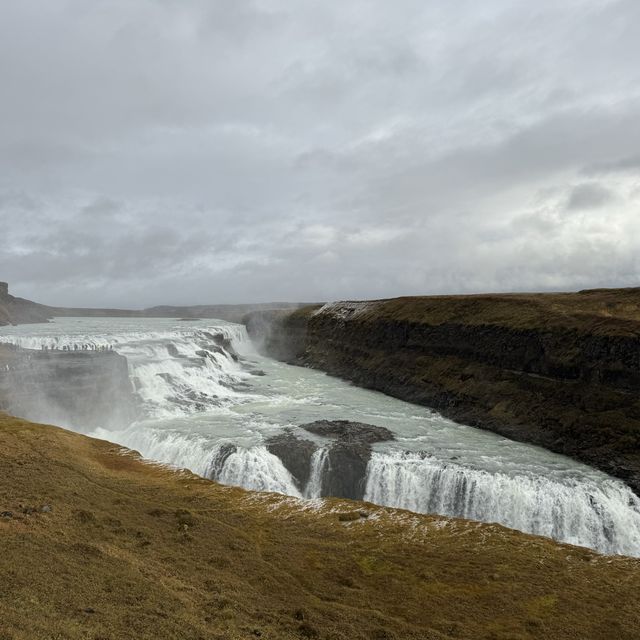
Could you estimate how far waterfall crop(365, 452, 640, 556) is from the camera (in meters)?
20.1

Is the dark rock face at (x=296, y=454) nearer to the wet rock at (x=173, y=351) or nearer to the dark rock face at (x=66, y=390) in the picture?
the dark rock face at (x=66, y=390)

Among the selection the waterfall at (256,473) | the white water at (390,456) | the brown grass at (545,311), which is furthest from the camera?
the brown grass at (545,311)

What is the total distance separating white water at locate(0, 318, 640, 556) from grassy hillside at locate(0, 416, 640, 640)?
420cm

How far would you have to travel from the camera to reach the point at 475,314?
42750 mm

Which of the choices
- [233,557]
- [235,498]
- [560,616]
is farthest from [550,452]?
[233,557]

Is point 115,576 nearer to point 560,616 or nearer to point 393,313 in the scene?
point 560,616

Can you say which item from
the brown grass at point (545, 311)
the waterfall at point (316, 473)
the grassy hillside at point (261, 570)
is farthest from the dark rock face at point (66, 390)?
the brown grass at point (545, 311)

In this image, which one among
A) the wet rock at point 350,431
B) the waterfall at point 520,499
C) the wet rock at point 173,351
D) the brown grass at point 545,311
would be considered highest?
the brown grass at point 545,311

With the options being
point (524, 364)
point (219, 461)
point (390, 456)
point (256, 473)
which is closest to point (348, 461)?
point (390, 456)

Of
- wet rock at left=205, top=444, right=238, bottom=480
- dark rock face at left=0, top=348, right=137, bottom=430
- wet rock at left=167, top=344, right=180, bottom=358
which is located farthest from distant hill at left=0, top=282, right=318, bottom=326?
wet rock at left=205, top=444, right=238, bottom=480

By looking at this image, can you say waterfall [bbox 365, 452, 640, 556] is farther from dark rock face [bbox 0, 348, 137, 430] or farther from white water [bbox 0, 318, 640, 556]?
dark rock face [bbox 0, 348, 137, 430]

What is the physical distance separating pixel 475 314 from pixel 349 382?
14.9 meters

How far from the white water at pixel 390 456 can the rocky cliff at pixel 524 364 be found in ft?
5.86

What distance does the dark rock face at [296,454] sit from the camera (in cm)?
2439
